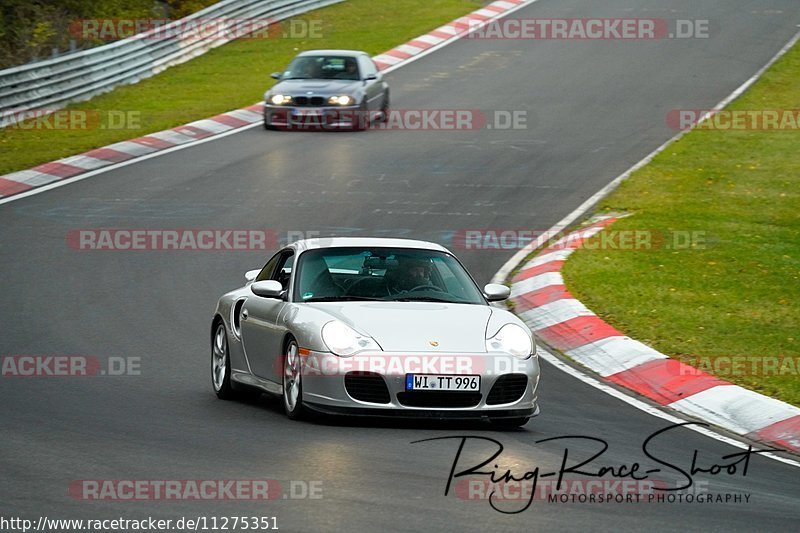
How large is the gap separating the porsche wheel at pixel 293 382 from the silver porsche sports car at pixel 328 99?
16398mm

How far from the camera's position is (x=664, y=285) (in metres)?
14.5

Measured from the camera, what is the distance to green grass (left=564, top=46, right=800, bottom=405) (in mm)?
12305

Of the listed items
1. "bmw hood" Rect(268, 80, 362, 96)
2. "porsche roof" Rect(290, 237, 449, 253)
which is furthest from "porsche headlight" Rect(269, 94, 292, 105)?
"porsche roof" Rect(290, 237, 449, 253)

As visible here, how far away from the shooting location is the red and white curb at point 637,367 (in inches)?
386

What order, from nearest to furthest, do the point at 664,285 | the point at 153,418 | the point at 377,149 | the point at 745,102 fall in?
the point at 153,418
the point at 664,285
the point at 377,149
the point at 745,102

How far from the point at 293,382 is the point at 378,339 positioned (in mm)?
687

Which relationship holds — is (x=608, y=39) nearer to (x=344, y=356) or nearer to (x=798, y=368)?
(x=798, y=368)

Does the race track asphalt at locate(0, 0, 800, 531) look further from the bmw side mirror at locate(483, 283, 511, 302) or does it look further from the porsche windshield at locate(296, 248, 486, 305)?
the porsche windshield at locate(296, 248, 486, 305)

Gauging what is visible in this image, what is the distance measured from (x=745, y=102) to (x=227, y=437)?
20.6 meters

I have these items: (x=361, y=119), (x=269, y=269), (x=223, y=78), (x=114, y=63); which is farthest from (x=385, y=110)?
(x=269, y=269)

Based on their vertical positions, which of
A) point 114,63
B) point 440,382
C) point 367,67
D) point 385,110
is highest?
point 440,382

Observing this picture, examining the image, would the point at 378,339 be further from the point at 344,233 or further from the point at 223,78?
the point at 223,78

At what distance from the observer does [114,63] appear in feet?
96.9

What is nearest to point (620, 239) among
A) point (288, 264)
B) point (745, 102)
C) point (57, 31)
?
point (288, 264)
